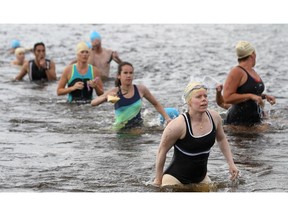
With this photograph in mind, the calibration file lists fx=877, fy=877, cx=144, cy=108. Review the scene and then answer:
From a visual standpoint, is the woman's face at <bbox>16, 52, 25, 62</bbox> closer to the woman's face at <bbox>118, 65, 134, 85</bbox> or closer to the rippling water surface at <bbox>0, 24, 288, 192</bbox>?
the rippling water surface at <bbox>0, 24, 288, 192</bbox>

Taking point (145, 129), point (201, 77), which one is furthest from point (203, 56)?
point (145, 129)

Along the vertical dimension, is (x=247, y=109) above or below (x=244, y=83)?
below

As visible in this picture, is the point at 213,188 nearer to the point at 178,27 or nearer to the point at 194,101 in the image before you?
the point at 194,101

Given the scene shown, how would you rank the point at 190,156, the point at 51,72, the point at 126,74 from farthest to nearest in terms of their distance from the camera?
the point at 51,72 < the point at 126,74 < the point at 190,156

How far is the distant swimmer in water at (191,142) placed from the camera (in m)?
10.3

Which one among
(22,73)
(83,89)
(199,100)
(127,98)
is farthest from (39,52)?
(199,100)

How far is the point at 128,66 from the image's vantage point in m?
13.8

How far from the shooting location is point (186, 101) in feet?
34.6

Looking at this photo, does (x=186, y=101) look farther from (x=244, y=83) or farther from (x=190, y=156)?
(x=244, y=83)

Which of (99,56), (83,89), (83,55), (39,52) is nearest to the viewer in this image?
(83,55)

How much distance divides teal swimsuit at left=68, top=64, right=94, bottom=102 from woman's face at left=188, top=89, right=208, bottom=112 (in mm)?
6897

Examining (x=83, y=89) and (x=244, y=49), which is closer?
(x=244, y=49)

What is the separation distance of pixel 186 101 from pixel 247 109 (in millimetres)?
4233

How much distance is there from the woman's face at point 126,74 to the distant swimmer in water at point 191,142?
134 inches
